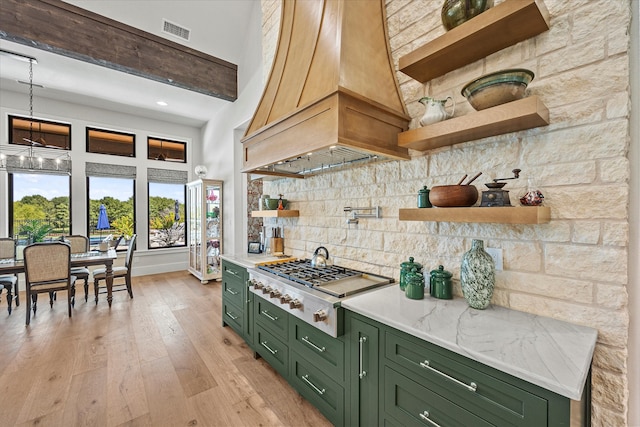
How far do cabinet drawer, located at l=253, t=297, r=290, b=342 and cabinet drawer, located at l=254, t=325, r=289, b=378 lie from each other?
0.06 meters

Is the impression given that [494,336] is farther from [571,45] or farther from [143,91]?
[143,91]

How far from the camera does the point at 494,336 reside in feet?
3.62

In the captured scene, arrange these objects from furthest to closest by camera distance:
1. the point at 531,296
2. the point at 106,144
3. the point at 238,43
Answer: the point at 106,144 → the point at 238,43 → the point at 531,296

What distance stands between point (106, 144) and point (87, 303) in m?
3.34

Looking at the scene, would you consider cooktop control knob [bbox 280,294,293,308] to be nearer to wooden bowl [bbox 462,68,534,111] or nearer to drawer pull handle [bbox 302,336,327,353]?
drawer pull handle [bbox 302,336,327,353]

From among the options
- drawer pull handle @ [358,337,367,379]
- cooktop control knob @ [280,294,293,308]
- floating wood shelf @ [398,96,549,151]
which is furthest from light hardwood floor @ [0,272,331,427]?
floating wood shelf @ [398,96,549,151]

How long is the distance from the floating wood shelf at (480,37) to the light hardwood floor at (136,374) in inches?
94.2

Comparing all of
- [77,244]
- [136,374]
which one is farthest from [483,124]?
[77,244]

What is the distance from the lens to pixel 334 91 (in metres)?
1.52

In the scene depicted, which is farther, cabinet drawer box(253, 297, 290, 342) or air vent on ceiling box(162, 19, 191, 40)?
air vent on ceiling box(162, 19, 191, 40)

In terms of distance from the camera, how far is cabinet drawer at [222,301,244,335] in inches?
110

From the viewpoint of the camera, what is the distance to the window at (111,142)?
213 inches

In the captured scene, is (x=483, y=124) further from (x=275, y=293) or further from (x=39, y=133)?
(x=39, y=133)

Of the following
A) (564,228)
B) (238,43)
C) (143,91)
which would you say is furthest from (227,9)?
(564,228)
